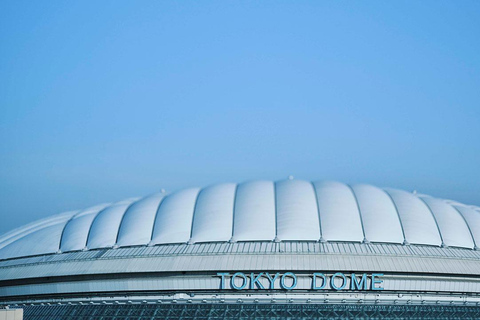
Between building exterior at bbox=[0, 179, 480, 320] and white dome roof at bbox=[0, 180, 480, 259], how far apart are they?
4.0 inches

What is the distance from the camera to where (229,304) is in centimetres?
4678

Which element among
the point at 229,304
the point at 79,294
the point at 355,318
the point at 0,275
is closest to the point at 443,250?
the point at 355,318

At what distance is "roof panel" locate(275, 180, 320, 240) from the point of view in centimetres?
5353

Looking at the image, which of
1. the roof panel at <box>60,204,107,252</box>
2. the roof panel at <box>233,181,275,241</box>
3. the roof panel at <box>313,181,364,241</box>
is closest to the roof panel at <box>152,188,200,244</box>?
the roof panel at <box>233,181,275,241</box>

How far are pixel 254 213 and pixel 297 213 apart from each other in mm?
3303

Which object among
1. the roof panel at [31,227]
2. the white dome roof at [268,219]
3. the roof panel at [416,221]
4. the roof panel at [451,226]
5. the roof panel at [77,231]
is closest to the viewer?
the white dome roof at [268,219]

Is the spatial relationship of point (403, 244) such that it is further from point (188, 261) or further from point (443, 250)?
point (188, 261)

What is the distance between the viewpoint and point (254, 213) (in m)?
55.3

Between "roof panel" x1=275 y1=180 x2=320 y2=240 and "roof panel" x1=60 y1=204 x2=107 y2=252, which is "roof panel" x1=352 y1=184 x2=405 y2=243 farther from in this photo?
"roof panel" x1=60 y1=204 x2=107 y2=252

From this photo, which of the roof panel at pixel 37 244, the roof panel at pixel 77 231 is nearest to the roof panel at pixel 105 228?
the roof panel at pixel 77 231

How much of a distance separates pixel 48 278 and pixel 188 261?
1191 centimetres

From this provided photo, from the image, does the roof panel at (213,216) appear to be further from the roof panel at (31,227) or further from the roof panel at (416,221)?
the roof panel at (31,227)

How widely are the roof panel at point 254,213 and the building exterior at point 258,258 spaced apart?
93 mm

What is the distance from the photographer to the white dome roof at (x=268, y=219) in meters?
54.2
